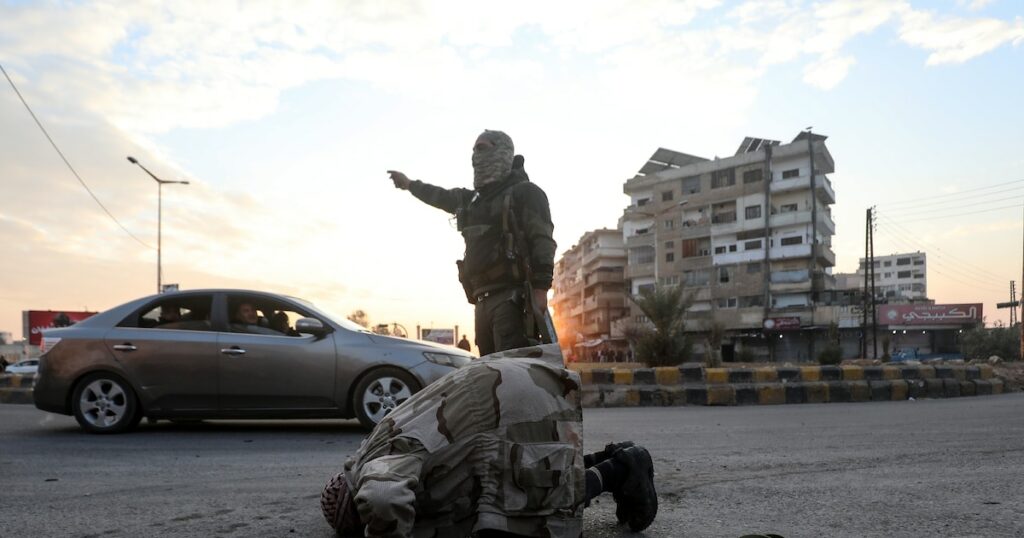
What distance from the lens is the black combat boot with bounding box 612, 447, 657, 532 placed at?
297 cm

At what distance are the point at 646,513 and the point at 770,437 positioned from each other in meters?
4.14

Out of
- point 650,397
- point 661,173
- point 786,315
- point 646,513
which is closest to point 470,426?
point 646,513

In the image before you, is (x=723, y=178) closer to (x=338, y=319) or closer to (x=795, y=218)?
(x=795, y=218)

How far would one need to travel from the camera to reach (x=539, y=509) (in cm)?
241

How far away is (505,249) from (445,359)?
3045mm

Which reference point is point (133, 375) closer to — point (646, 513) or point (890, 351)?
point (646, 513)

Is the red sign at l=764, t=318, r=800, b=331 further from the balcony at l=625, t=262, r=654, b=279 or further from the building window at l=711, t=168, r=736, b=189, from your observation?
the balcony at l=625, t=262, r=654, b=279

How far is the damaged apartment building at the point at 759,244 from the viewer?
2425 inches

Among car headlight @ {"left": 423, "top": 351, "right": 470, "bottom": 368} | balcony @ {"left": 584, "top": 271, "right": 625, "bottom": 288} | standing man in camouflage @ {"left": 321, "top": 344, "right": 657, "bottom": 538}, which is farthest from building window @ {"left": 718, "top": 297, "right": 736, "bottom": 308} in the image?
standing man in camouflage @ {"left": 321, "top": 344, "right": 657, "bottom": 538}

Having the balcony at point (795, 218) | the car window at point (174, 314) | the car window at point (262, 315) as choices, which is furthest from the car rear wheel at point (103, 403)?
the balcony at point (795, 218)

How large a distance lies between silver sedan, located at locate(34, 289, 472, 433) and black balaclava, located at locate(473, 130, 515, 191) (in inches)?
111

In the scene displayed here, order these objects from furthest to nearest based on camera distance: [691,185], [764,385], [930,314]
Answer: [691,185]
[930,314]
[764,385]

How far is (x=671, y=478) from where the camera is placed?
4387 mm

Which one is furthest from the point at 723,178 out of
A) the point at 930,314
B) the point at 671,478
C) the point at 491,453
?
the point at 491,453
